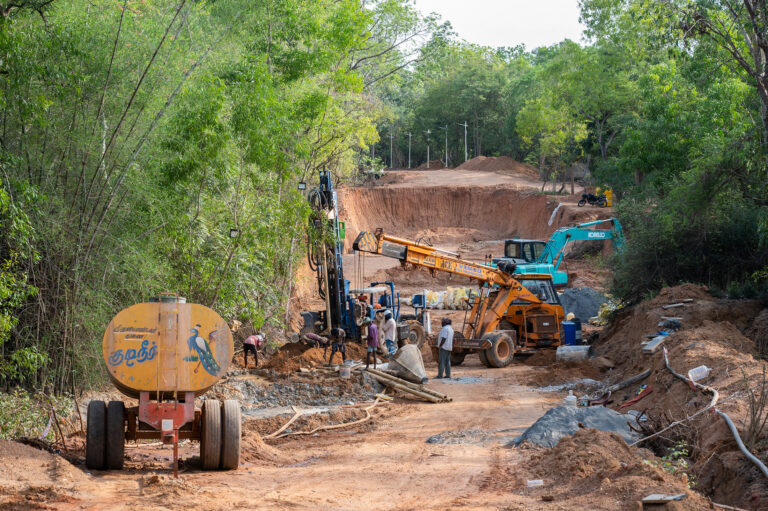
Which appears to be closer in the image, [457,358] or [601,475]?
[601,475]

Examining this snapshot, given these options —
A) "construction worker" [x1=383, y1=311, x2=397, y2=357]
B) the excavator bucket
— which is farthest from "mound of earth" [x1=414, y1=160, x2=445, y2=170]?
the excavator bucket

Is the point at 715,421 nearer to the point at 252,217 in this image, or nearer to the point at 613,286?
the point at 252,217

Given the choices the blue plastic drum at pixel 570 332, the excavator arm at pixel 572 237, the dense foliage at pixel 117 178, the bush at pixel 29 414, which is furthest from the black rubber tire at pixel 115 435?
the excavator arm at pixel 572 237

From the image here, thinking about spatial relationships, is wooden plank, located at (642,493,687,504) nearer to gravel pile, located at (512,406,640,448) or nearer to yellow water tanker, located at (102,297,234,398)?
gravel pile, located at (512,406,640,448)

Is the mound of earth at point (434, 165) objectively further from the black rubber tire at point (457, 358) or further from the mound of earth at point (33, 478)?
the mound of earth at point (33, 478)

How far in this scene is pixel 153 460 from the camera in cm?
1063

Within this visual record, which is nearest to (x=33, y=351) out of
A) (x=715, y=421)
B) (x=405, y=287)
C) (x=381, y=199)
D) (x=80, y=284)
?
(x=80, y=284)

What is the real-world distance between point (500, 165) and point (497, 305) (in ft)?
178

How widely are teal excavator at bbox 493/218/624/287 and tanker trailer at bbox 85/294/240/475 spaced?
15.6m

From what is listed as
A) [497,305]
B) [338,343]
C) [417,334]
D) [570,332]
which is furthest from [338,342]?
[570,332]

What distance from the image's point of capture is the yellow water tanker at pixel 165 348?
9.23 metres

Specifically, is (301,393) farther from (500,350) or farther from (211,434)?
(500,350)

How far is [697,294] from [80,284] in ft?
47.1

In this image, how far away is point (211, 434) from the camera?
32.0 feet
